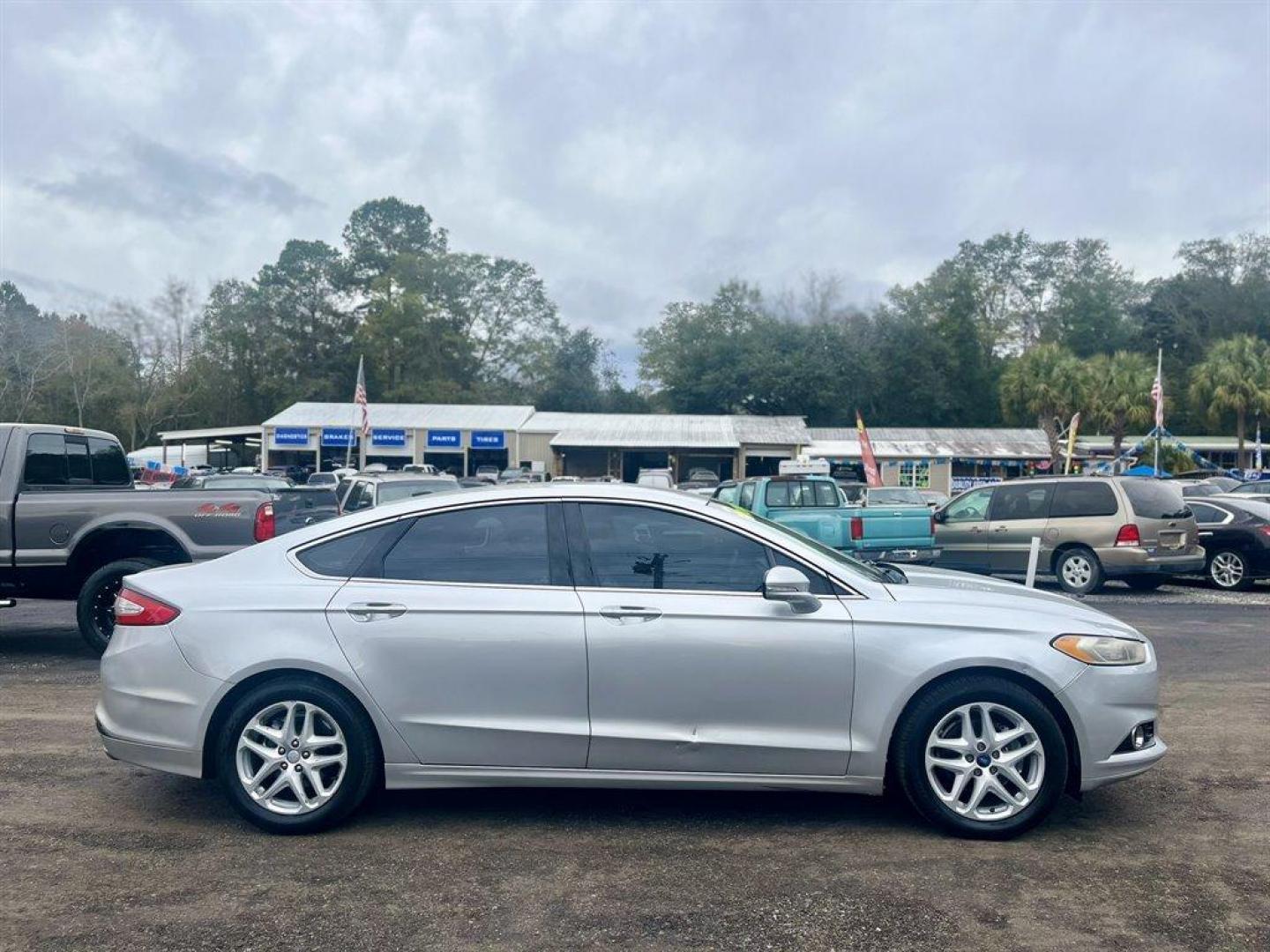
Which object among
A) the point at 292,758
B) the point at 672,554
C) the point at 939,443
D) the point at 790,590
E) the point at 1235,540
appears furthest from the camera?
the point at 939,443

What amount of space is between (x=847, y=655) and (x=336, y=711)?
2.32 meters

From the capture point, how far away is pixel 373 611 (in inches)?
188

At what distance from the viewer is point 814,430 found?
58750 mm

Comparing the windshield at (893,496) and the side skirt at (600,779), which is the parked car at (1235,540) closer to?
the windshield at (893,496)

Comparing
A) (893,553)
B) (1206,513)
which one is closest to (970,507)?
(893,553)

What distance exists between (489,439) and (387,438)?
15.8 feet

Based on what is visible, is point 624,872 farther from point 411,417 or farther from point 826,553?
point 411,417

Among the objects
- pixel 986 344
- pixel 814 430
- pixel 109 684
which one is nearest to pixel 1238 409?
pixel 814 430

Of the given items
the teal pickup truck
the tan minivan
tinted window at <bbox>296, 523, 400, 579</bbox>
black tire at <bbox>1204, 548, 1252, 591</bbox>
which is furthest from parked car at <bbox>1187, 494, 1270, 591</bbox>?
tinted window at <bbox>296, 523, 400, 579</bbox>

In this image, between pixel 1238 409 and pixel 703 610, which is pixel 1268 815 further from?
Answer: pixel 1238 409

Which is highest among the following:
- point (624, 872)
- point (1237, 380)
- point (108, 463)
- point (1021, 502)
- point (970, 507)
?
point (1237, 380)

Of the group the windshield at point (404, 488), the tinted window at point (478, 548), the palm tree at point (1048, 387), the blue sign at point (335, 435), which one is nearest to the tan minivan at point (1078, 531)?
the windshield at point (404, 488)

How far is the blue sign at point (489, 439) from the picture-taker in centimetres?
5050

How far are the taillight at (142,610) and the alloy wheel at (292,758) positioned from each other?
671 millimetres
